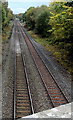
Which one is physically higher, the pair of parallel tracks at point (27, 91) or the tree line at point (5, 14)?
the tree line at point (5, 14)

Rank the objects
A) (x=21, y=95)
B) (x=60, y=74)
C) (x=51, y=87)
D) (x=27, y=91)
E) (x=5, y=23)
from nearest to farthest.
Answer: (x=21, y=95) → (x=27, y=91) → (x=51, y=87) → (x=60, y=74) → (x=5, y=23)

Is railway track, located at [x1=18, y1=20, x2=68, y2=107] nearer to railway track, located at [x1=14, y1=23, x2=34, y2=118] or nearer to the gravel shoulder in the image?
the gravel shoulder

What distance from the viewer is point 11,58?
2427 cm

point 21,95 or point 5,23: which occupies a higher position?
point 5,23

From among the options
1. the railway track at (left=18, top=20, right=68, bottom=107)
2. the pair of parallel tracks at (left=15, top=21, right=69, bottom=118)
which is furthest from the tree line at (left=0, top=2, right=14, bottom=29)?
the pair of parallel tracks at (left=15, top=21, right=69, bottom=118)

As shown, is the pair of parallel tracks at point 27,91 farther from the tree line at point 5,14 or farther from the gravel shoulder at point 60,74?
the tree line at point 5,14

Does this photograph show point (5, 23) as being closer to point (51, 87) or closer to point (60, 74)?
point (60, 74)

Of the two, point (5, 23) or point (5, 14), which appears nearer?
point (5, 14)

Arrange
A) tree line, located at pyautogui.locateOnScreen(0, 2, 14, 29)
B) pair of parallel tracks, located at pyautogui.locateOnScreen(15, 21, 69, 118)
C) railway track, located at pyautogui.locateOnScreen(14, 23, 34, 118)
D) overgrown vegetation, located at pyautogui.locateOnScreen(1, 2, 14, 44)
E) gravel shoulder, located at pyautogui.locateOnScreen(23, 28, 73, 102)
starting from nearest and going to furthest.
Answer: railway track, located at pyautogui.locateOnScreen(14, 23, 34, 118)
pair of parallel tracks, located at pyautogui.locateOnScreen(15, 21, 69, 118)
gravel shoulder, located at pyautogui.locateOnScreen(23, 28, 73, 102)
overgrown vegetation, located at pyautogui.locateOnScreen(1, 2, 14, 44)
tree line, located at pyautogui.locateOnScreen(0, 2, 14, 29)

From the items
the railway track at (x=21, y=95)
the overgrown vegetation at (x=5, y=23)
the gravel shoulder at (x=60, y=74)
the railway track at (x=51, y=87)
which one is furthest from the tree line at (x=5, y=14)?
the railway track at (x=21, y=95)

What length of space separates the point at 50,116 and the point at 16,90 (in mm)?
4359

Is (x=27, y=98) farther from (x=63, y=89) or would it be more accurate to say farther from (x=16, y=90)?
(x=63, y=89)

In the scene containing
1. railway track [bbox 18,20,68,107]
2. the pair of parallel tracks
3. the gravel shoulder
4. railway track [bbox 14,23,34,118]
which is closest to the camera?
railway track [bbox 14,23,34,118]

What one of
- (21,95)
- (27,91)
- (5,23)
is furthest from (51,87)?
(5,23)
